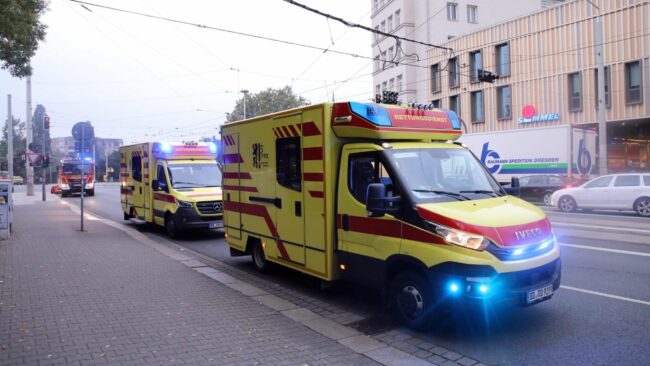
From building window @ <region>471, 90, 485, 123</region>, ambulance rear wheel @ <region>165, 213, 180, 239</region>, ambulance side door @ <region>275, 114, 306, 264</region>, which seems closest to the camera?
ambulance side door @ <region>275, 114, 306, 264</region>

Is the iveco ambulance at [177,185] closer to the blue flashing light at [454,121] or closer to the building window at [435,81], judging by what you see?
the blue flashing light at [454,121]

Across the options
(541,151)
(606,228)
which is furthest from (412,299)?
(541,151)

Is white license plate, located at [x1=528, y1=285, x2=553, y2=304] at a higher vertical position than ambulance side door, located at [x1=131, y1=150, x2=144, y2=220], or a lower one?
lower

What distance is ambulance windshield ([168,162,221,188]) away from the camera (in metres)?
13.8

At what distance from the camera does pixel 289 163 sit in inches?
295

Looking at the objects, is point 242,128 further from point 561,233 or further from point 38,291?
point 561,233

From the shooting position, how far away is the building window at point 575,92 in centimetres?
3184

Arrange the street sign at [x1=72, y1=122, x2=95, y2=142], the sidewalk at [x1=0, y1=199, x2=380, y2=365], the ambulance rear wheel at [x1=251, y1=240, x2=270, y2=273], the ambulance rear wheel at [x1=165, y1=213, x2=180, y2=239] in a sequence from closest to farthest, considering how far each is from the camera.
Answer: the sidewalk at [x1=0, y1=199, x2=380, y2=365] < the ambulance rear wheel at [x1=251, y1=240, x2=270, y2=273] < the ambulance rear wheel at [x1=165, y1=213, x2=180, y2=239] < the street sign at [x1=72, y1=122, x2=95, y2=142]

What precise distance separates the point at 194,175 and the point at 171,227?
1.59 metres

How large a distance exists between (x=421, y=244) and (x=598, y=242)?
25.7 feet

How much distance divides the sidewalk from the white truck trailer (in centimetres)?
1787

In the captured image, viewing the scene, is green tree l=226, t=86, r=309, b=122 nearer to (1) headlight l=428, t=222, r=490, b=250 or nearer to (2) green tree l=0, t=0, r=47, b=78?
(2) green tree l=0, t=0, r=47, b=78

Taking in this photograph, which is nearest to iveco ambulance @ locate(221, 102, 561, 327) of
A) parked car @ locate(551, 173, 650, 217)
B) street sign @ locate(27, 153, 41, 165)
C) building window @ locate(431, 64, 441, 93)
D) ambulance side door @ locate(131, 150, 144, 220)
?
ambulance side door @ locate(131, 150, 144, 220)

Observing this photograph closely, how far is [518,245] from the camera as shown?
5.18 meters
